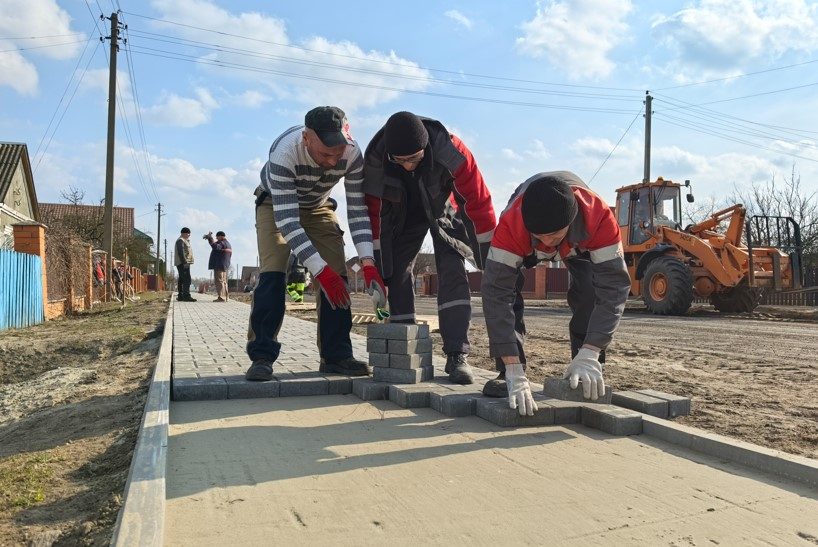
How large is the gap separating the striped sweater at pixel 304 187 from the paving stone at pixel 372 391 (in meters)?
0.76

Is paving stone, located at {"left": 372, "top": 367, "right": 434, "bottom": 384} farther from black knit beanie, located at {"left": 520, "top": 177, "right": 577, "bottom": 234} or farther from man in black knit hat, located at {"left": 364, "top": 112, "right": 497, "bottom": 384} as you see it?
black knit beanie, located at {"left": 520, "top": 177, "right": 577, "bottom": 234}

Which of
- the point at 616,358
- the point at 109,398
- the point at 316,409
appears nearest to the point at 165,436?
the point at 316,409

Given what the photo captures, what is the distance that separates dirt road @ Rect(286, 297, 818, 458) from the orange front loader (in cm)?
186

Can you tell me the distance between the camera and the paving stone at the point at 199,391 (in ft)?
12.1

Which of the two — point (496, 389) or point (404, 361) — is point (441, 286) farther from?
point (496, 389)

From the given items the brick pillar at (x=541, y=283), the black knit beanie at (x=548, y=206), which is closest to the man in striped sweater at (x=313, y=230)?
the black knit beanie at (x=548, y=206)

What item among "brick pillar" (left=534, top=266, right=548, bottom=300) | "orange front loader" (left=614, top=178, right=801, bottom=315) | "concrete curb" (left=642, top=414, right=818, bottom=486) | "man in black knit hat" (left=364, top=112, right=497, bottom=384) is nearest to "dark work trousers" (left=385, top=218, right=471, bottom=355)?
"man in black knit hat" (left=364, top=112, right=497, bottom=384)

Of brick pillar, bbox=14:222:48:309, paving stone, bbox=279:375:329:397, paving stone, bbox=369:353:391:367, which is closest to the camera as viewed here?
paving stone, bbox=279:375:329:397

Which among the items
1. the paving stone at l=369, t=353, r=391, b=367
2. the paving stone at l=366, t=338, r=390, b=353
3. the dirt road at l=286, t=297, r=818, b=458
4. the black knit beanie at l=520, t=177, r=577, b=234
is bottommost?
the dirt road at l=286, t=297, r=818, b=458

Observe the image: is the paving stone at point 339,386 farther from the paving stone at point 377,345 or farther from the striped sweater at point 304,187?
the striped sweater at point 304,187

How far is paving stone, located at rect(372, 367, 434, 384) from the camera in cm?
389

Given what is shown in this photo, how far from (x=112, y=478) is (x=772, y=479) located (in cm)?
267

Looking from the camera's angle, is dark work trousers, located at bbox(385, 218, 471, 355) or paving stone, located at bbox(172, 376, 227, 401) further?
dark work trousers, located at bbox(385, 218, 471, 355)

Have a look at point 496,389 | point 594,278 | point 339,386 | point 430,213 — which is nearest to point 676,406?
point 594,278
